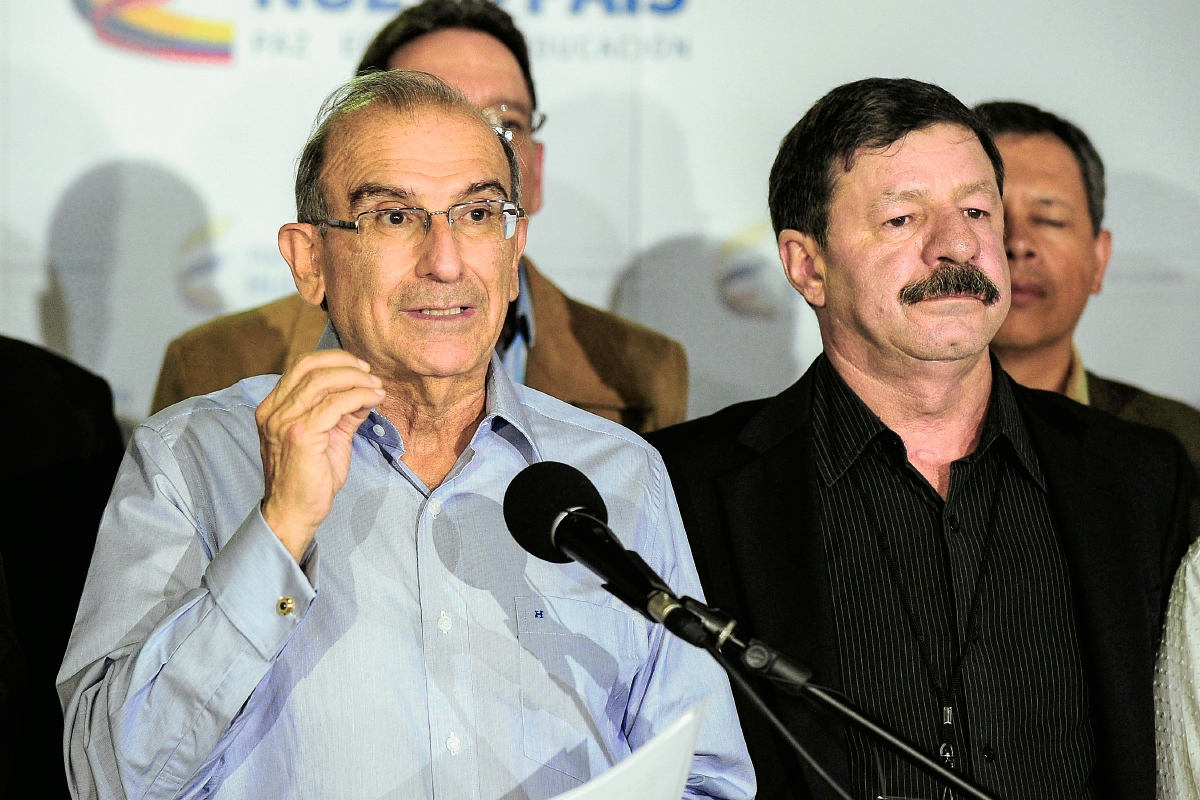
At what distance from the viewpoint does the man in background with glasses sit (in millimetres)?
3395

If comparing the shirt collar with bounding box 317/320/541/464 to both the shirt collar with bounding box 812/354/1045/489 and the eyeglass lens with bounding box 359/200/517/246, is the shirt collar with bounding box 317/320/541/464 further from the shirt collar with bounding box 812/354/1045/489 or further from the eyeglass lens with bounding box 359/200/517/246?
the shirt collar with bounding box 812/354/1045/489

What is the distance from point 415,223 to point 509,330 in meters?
1.43

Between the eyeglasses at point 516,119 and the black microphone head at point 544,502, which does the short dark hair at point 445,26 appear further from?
the black microphone head at point 544,502

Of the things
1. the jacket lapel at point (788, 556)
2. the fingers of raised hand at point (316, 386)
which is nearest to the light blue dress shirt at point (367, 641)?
the fingers of raised hand at point (316, 386)

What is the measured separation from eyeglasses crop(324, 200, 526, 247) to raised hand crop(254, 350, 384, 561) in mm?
442

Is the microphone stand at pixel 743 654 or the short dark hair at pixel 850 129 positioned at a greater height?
the short dark hair at pixel 850 129

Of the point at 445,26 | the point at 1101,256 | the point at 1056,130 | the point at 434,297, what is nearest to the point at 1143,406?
the point at 1101,256

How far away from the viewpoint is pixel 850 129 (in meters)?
2.68

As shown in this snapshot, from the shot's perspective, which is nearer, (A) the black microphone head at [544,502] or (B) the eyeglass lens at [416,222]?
(A) the black microphone head at [544,502]

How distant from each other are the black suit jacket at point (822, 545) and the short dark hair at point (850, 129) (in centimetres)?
38

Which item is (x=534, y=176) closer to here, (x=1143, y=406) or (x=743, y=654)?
(x=1143, y=406)

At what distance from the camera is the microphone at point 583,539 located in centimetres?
147

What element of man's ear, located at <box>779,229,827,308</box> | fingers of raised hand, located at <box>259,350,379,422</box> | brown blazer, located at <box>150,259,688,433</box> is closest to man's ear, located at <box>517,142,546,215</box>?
brown blazer, located at <box>150,259,688,433</box>

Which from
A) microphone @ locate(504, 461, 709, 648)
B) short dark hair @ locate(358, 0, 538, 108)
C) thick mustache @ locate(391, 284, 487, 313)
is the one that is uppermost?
short dark hair @ locate(358, 0, 538, 108)
